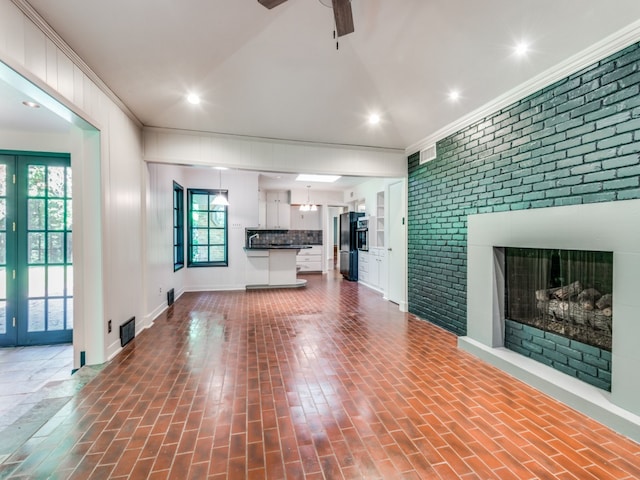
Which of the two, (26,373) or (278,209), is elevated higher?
(278,209)

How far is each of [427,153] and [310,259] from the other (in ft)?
19.3

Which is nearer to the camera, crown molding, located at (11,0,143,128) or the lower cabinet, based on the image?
crown molding, located at (11,0,143,128)

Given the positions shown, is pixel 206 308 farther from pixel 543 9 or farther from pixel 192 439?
pixel 543 9

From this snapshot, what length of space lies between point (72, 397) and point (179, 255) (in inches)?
161

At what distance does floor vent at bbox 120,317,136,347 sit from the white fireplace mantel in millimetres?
3867

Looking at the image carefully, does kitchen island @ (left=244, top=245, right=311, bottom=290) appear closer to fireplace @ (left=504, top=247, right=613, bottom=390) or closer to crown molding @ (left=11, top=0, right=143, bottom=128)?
crown molding @ (left=11, top=0, right=143, bottom=128)

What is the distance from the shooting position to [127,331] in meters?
3.28

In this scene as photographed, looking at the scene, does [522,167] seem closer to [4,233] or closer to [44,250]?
[44,250]

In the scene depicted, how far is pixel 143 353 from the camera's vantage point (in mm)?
3061

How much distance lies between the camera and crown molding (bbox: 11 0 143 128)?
5.95 feet

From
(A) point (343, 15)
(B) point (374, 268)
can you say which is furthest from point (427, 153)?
(B) point (374, 268)

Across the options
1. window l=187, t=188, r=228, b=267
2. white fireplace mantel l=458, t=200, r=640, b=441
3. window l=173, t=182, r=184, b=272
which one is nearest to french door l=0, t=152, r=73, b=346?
window l=173, t=182, r=184, b=272

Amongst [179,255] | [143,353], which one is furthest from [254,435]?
[179,255]

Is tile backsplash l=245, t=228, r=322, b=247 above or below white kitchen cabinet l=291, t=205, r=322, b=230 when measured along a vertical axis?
below
